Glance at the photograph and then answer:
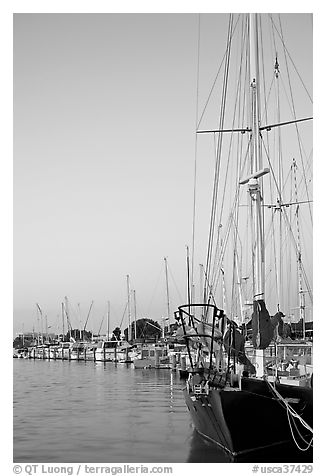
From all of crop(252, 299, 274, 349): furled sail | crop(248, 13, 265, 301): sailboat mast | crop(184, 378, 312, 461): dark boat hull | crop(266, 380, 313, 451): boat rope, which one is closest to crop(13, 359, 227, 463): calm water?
crop(184, 378, 312, 461): dark boat hull

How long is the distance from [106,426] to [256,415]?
777 cm

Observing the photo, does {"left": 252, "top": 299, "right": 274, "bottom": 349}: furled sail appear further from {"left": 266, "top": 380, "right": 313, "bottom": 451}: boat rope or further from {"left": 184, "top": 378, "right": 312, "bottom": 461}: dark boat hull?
{"left": 266, "top": 380, "right": 313, "bottom": 451}: boat rope

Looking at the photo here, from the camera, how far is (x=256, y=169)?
1262cm

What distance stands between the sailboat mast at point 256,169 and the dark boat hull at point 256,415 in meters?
1.76

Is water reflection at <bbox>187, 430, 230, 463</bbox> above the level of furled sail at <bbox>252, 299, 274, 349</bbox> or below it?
below

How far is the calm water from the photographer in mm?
12336

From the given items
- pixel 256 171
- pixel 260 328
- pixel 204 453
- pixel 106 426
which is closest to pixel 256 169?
pixel 256 171

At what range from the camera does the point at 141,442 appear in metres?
14.3

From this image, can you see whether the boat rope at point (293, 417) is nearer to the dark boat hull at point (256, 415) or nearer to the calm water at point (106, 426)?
the dark boat hull at point (256, 415)

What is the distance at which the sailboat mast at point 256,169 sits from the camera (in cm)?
1207

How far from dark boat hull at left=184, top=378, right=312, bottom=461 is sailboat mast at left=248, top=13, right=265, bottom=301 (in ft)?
5.77

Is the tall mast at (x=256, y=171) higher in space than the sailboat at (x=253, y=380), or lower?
higher

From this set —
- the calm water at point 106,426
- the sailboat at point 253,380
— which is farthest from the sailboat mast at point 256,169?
the calm water at point 106,426
